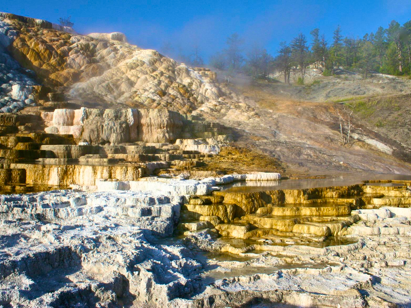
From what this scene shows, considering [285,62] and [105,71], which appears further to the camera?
[285,62]

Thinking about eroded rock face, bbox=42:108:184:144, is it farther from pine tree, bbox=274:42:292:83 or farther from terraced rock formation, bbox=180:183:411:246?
pine tree, bbox=274:42:292:83

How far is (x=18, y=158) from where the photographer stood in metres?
11.1

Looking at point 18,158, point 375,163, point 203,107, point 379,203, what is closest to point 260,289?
point 379,203

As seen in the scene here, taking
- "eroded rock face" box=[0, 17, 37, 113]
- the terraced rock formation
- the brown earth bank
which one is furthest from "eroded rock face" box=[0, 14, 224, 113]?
the terraced rock formation

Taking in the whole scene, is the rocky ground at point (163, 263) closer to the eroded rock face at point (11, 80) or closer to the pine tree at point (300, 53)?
the eroded rock face at point (11, 80)

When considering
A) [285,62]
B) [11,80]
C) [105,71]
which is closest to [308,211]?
[11,80]

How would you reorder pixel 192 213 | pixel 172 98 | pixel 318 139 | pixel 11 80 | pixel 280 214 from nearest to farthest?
pixel 192 213 → pixel 280 214 → pixel 318 139 → pixel 11 80 → pixel 172 98

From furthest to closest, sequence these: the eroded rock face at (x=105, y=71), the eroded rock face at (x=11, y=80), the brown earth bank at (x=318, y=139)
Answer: the eroded rock face at (x=105, y=71), the eroded rock face at (x=11, y=80), the brown earth bank at (x=318, y=139)

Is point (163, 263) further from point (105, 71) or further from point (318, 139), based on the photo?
point (105, 71)

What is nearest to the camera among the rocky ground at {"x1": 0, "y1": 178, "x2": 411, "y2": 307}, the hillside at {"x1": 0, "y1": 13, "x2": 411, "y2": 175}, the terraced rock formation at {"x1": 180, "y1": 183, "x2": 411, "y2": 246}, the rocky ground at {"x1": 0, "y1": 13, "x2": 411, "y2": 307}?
the rocky ground at {"x1": 0, "y1": 178, "x2": 411, "y2": 307}

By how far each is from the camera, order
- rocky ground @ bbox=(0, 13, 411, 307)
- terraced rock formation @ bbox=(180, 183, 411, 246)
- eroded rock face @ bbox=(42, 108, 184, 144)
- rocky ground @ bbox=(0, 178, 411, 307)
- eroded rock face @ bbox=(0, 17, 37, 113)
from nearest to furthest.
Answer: rocky ground @ bbox=(0, 178, 411, 307) → rocky ground @ bbox=(0, 13, 411, 307) → terraced rock formation @ bbox=(180, 183, 411, 246) → eroded rock face @ bbox=(42, 108, 184, 144) → eroded rock face @ bbox=(0, 17, 37, 113)

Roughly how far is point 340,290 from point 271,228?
2394 millimetres

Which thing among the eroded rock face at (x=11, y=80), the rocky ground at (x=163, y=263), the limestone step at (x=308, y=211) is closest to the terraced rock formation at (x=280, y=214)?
the limestone step at (x=308, y=211)

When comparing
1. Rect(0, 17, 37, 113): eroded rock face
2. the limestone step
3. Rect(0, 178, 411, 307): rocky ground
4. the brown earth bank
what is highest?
Rect(0, 17, 37, 113): eroded rock face
